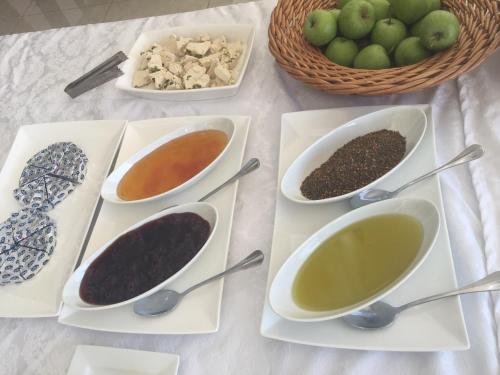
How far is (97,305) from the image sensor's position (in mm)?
663

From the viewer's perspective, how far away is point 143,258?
2.27 feet

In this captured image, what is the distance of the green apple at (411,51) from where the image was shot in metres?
0.76

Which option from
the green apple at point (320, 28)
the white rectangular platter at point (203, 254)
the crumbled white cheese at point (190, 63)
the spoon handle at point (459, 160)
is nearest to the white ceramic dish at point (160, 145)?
the white rectangular platter at point (203, 254)

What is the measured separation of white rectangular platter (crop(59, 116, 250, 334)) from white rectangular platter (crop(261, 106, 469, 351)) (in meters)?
0.09

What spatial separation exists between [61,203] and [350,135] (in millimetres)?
638

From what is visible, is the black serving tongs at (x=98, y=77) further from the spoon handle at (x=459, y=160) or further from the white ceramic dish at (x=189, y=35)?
the spoon handle at (x=459, y=160)

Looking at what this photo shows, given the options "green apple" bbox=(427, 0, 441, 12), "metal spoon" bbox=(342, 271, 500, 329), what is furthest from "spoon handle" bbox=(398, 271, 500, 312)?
"green apple" bbox=(427, 0, 441, 12)

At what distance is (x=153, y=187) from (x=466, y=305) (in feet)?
1.95

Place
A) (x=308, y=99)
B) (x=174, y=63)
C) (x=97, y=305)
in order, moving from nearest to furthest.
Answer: (x=97, y=305), (x=308, y=99), (x=174, y=63)

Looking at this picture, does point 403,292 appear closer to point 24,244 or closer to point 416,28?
point 416,28

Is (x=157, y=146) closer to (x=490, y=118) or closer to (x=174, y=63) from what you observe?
(x=174, y=63)

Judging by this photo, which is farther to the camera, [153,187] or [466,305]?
[153,187]

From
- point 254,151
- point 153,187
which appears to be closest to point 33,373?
point 153,187

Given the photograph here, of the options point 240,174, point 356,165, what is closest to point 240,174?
point 240,174
